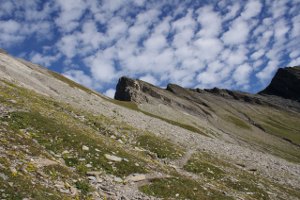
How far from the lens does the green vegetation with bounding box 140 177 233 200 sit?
2461cm

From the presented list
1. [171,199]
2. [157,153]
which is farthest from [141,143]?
[171,199]

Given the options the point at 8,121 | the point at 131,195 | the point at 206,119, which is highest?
the point at 206,119

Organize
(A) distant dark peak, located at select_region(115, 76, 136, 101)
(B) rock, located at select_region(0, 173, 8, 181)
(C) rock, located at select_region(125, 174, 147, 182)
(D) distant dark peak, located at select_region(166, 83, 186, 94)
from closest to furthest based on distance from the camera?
(B) rock, located at select_region(0, 173, 8, 181), (C) rock, located at select_region(125, 174, 147, 182), (A) distant dark peak, located at select_region(115, 76, 136, 101), (D) distant dark peak, located at select_region(166, 83, 186, 94)

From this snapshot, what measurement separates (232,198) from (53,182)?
1484 centimetres

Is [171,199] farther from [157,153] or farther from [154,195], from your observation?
[157,153]

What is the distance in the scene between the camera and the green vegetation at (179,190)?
24.6 metres

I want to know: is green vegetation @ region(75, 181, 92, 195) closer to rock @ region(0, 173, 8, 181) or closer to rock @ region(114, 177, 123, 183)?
rock @ region(114, 177, 123, 183)

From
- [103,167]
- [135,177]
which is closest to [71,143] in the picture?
[103,167]

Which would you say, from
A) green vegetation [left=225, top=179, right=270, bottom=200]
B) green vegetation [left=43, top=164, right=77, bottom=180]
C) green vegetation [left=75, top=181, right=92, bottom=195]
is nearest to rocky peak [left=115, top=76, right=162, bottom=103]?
green vegetation [left=225, top=179, right=270, bottom=200]

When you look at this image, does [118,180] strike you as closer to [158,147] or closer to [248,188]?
[248,188]

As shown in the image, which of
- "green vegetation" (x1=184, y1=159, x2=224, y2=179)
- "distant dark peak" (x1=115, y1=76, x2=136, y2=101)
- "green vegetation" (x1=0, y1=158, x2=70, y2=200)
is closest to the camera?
"green vegetation" (x1=0, y1=158, x2=70, y2=200)

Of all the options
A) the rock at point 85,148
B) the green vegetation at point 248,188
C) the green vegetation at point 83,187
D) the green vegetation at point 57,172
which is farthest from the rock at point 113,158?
the green vegetation at point 248,188

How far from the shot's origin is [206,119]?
134 meters

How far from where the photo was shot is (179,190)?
84.5ft
